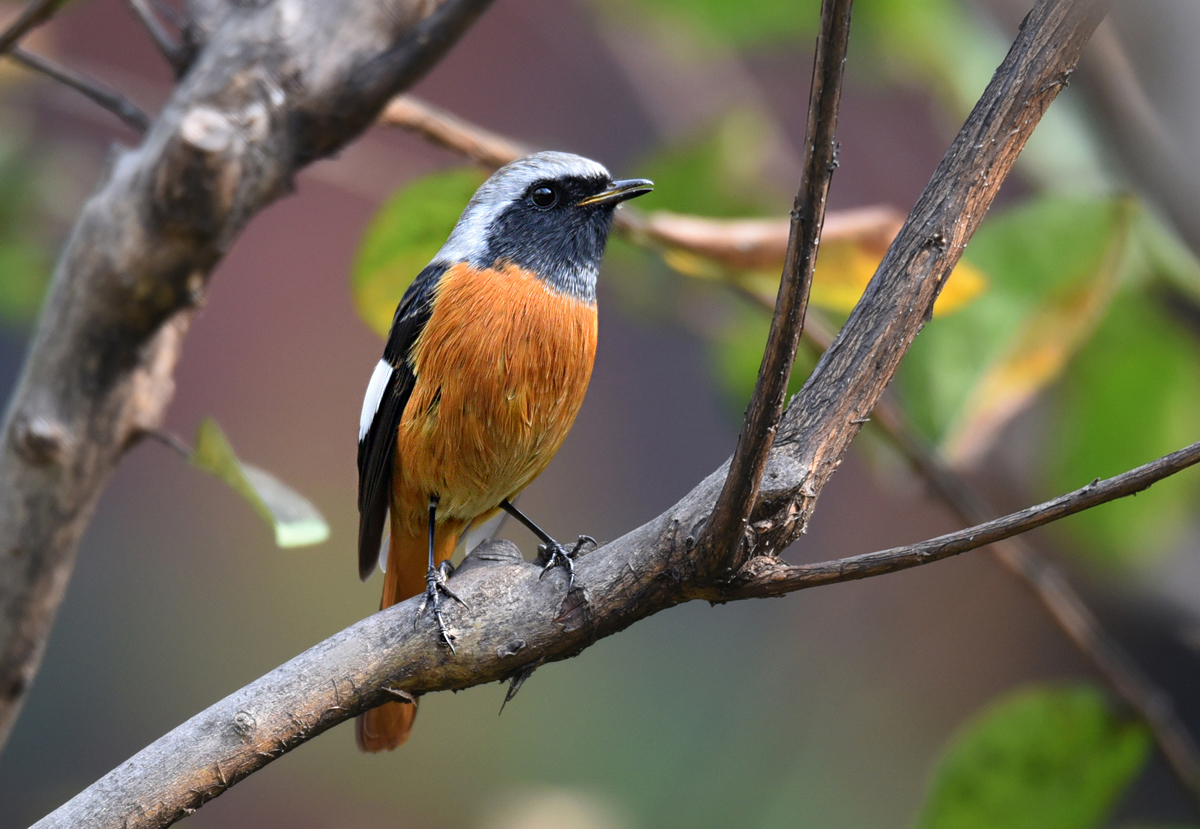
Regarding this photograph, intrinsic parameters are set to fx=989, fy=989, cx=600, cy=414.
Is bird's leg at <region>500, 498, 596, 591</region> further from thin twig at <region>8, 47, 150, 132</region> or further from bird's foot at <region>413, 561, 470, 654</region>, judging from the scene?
thin twig at <region>8, 47, 150, 132</region>

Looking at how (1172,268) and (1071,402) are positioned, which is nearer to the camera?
(1172,268)

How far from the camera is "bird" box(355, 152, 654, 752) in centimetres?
162

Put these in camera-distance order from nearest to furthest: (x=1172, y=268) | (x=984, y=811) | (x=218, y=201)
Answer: (x=218, y=201) < (x=984, y=811) < (x=1172, y=268)

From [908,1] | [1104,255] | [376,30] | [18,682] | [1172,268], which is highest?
[908,1]

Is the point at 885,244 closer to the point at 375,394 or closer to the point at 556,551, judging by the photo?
the point at 556,551

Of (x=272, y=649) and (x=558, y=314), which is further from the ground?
(x=558, y=314)

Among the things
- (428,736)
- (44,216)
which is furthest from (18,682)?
(428,736)

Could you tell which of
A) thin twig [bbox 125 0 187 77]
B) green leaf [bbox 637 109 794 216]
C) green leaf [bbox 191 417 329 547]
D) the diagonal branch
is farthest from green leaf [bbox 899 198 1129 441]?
thin twig [bbox 125 0 187 77]

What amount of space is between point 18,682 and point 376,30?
1.22m

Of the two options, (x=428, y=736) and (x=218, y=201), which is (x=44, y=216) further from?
(x=428, y=736)

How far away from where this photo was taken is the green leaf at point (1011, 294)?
1.87 m

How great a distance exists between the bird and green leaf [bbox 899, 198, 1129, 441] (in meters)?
0.70

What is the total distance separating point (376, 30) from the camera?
63.1 inches

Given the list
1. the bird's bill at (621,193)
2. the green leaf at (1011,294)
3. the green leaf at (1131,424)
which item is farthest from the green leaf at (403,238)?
the green leaf at (1131,424)
